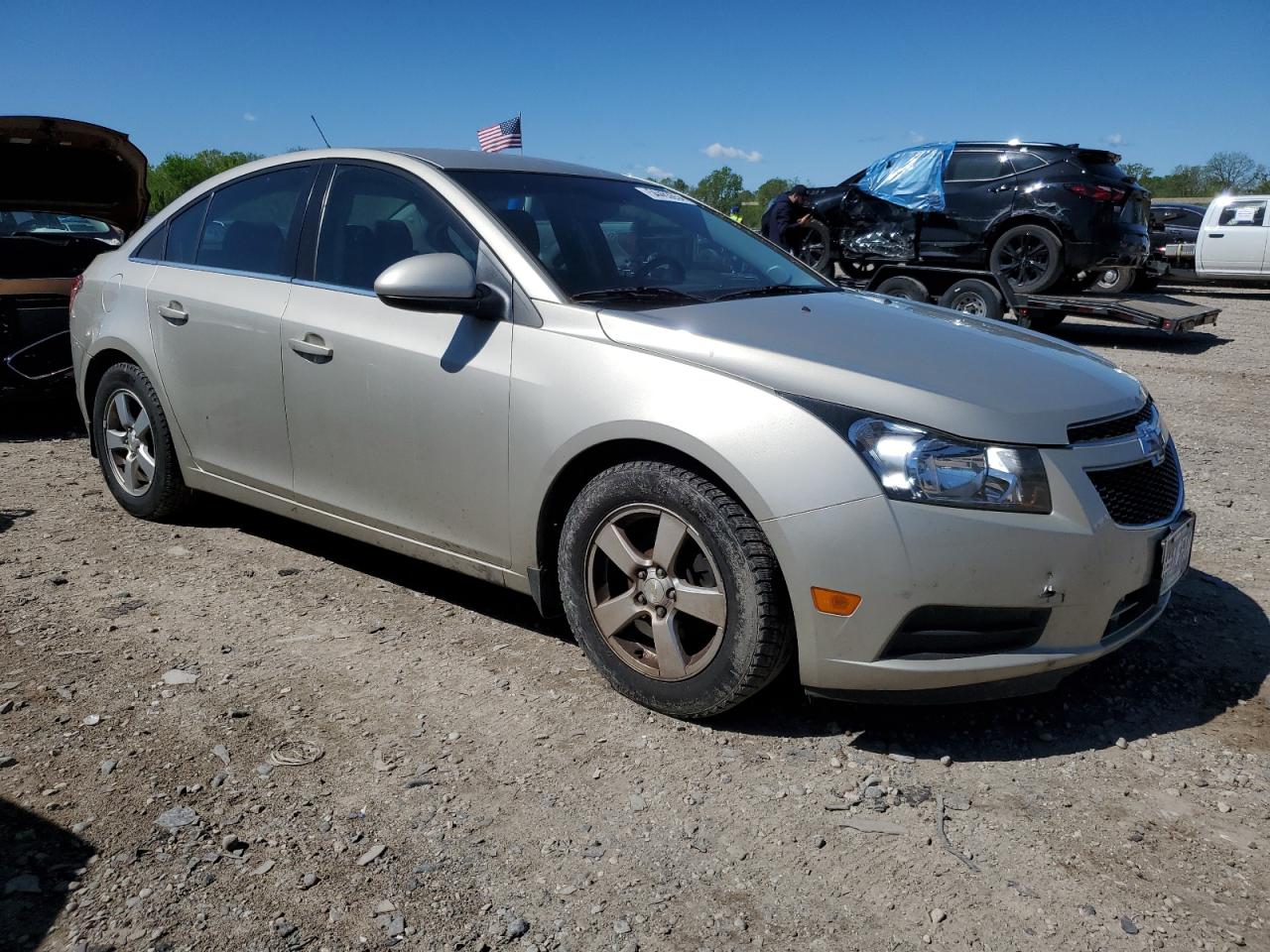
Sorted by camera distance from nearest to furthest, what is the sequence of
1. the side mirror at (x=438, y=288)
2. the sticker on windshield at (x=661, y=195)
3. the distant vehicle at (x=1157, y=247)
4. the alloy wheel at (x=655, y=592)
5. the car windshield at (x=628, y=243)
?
the alloy wheel at (x=655, y=592) → the side mirror at (x=438, y=288) → the car windshield at (x=628, y=243) → the sticker on windshield at (x=661, y=195) → the distant vehicle at (x=1157, y=247)

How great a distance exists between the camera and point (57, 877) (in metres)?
2.35

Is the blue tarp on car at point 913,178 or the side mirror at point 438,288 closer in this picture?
the side mirror at point 438,288

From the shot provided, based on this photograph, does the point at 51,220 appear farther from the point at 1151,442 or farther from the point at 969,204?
the point at 969,204

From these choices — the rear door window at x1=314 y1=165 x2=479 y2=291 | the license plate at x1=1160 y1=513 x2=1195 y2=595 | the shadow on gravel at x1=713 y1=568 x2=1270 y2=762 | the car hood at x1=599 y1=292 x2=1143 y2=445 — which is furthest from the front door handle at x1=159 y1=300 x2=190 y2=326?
the license plate at x1=1160 y1=513 x2=1195 y2=595

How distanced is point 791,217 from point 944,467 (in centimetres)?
1201

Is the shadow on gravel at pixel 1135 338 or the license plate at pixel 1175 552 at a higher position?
the license plate at pixel 1175 552

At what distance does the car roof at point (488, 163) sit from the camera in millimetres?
3795

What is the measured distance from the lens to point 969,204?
1210cm

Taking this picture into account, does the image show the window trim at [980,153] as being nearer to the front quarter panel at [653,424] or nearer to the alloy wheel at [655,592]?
the front quarter panel at [653,424]

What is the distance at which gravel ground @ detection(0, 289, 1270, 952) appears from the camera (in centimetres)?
225

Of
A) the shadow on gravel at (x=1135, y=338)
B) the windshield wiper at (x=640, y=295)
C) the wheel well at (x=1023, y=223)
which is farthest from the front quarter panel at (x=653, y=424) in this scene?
the wheel well at (x=1023, y=223)

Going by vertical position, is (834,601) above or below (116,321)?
below

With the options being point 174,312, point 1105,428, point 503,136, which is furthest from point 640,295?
point 503,136

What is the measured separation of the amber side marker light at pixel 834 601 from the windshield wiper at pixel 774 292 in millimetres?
1260
